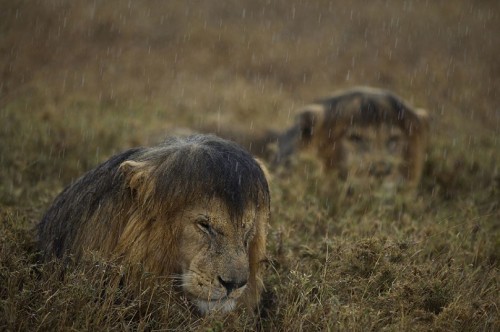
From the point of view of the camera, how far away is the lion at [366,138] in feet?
27.0

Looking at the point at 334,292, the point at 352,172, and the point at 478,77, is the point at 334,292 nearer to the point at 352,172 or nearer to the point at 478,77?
the point at 352,172

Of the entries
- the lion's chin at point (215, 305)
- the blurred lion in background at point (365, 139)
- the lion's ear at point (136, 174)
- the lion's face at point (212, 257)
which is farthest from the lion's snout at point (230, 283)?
the blurred lion in background at point (365, 139)

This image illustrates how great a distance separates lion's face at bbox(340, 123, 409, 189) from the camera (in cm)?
814

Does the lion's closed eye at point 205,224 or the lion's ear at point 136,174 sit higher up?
the lion's ear at point 136,174

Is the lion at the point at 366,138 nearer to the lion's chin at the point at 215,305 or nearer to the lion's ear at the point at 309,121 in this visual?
the lion's ear at the point at 309,121

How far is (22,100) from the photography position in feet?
35.6

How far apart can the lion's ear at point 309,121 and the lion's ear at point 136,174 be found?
511 centimetres

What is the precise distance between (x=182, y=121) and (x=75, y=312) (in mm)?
7880

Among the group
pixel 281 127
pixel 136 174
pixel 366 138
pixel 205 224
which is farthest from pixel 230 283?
pixel 281 127

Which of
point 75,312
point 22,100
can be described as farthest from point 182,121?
point 75,312

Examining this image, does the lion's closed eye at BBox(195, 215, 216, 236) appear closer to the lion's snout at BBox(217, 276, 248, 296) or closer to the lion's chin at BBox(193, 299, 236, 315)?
the lion's snout at BBox(217, 276, 248, 296)

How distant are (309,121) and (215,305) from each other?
5455mm

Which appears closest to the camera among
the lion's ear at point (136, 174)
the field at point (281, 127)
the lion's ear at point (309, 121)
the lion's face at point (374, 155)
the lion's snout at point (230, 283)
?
the lion's snout at point (230, 283)

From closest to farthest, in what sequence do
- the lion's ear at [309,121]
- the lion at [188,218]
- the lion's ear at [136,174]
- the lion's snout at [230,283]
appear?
the lion's snout at [230,283]
the lion at [188,218]
the lion's ear at [136,174]
the lion's ear at [309,121]
